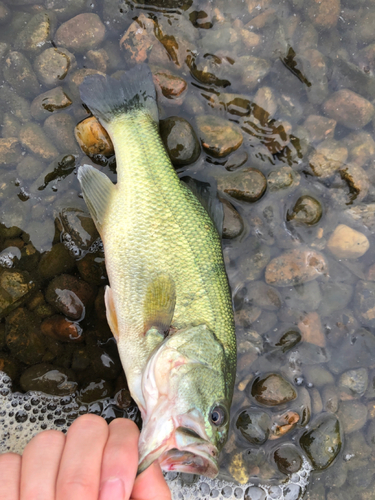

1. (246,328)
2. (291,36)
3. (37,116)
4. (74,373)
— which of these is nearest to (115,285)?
(74,373)

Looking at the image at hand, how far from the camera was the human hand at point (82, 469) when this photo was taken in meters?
1.66

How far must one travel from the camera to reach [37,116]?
3.03m

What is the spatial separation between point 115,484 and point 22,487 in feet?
1.46

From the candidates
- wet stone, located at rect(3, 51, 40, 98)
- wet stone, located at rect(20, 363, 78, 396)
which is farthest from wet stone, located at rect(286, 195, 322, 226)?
wet stone, located at rect(3, 51, 40, 98)

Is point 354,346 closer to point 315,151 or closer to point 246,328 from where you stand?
point 246,328

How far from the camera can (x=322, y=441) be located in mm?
2936

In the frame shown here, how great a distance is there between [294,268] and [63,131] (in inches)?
90.6

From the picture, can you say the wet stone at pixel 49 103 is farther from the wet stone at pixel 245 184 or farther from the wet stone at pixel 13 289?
the wet stone at pixel 245 184

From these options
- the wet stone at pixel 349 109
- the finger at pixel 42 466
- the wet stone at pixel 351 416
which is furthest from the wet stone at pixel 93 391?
the wet stone at pixel 349 109

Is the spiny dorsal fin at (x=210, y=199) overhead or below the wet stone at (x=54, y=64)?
below

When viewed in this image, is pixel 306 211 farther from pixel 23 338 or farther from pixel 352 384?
pixel 23 338

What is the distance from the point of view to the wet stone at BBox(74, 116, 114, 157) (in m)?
2.91

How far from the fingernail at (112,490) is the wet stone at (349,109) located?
3194mm

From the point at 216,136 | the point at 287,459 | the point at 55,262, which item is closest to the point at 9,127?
the point at 55,262
